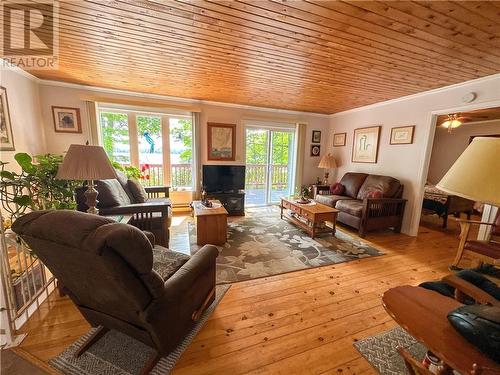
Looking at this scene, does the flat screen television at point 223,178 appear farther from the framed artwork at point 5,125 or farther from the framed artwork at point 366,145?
the framed artwork at point 5,125

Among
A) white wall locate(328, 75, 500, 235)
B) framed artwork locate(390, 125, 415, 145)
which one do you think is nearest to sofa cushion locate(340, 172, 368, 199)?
white wall locate(328, 75, 500, 235)

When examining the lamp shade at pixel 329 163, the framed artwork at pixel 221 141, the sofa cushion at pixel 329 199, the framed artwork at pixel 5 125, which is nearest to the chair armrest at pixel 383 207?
the sofa cushion at pixel 329 199

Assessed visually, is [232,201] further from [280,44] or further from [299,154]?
[280,44]

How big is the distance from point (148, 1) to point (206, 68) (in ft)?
4.11

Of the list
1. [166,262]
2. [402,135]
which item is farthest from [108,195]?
[402,135]

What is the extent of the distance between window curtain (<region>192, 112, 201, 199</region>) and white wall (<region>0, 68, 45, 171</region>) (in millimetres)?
2480

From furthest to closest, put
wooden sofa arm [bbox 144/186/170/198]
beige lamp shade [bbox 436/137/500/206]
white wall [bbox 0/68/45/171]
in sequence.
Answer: wooden sofa arm [bbox 144/186/170/198] < white wall [bbox 0/68/45/171] < beige lamp shade [bbox 436/137/500/206]

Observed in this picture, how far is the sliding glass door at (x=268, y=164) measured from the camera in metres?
5.19

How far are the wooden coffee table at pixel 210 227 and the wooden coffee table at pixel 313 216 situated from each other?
1.32 meters

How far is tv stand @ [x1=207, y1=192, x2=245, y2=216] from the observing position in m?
4.54

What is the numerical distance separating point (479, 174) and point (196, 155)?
4345 mm

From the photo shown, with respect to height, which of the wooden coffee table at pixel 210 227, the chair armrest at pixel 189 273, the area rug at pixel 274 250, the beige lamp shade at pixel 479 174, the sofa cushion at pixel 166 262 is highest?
the beige lamp shade at pixel 479 174

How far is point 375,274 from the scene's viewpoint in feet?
8.23

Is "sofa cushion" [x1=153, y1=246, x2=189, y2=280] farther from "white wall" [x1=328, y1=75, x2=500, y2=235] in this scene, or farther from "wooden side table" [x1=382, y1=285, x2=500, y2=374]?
"white wall" [x1=328, y1=75, x2=500, y2=235]
